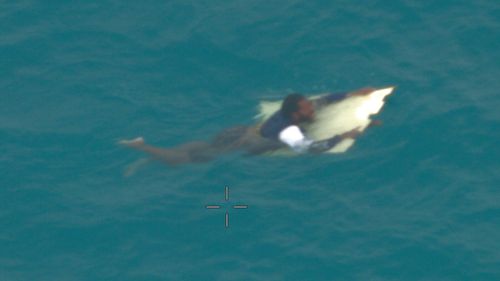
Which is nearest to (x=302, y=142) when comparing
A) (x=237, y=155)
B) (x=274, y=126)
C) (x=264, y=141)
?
(x=274, y=126)

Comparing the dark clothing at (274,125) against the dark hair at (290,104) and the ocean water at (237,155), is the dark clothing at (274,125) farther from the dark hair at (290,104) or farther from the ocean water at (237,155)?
the ocean water at (237,155)

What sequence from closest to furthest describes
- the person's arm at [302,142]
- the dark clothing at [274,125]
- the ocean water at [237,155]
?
the ocean water at [237,155] → the person's arm at [302,142] → the dark clothing at [274,125]

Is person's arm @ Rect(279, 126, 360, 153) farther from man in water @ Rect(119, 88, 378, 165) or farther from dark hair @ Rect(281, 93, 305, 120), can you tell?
dark hair @ Rect(281, 93, 305, 120)

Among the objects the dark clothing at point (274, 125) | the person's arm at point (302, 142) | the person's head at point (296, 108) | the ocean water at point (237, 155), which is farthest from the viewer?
the dark clothing at point (274, 125)

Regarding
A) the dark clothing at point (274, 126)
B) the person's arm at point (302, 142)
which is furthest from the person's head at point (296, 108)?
the person's arm at point (302, 142)

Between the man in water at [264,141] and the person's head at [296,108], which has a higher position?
the person's head at [296,108]

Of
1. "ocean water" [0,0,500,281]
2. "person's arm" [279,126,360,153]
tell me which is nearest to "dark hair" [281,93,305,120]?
"person's arm" [279,126,360,153]

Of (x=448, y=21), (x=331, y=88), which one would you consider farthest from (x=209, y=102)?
(x=448, y=21)

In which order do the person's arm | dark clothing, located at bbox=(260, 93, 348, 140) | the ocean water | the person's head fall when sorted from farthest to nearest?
dark clothing, located at bbox=(260, 93, 348, 140), the person's head, the person's arm, the ocean water
